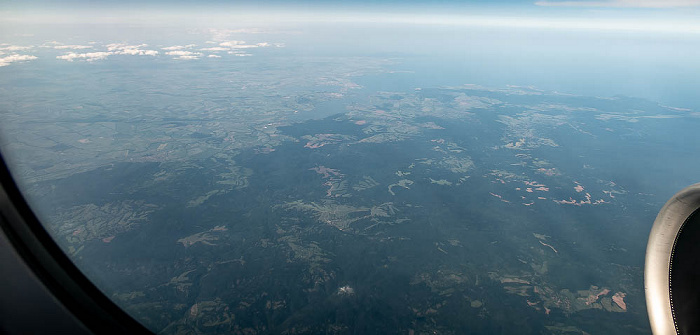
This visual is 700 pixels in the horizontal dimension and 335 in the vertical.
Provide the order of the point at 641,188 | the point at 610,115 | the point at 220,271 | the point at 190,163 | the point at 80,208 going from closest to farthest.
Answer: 1. the point at 220,271
2. the point at 80,208
3. the point at 641,188
4. the point at 190,163
5. the point at 610,115

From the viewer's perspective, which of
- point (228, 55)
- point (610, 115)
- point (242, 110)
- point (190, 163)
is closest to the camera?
point (190, 163)

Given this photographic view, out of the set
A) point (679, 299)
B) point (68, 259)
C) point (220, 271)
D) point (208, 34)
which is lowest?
point (220, 271)

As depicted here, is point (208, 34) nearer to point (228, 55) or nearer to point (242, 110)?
point (228, 55)

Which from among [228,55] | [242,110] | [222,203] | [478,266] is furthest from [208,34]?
[478,266]

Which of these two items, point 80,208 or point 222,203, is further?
point 222,203

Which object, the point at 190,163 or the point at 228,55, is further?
the point at 228,55

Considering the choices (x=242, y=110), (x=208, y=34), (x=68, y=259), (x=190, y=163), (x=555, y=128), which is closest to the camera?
(x=68, y=259)

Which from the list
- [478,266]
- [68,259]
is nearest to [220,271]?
[478,266]

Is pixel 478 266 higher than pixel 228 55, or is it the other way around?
pixel 228 55

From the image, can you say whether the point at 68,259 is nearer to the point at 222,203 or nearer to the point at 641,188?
the point at 222,203
